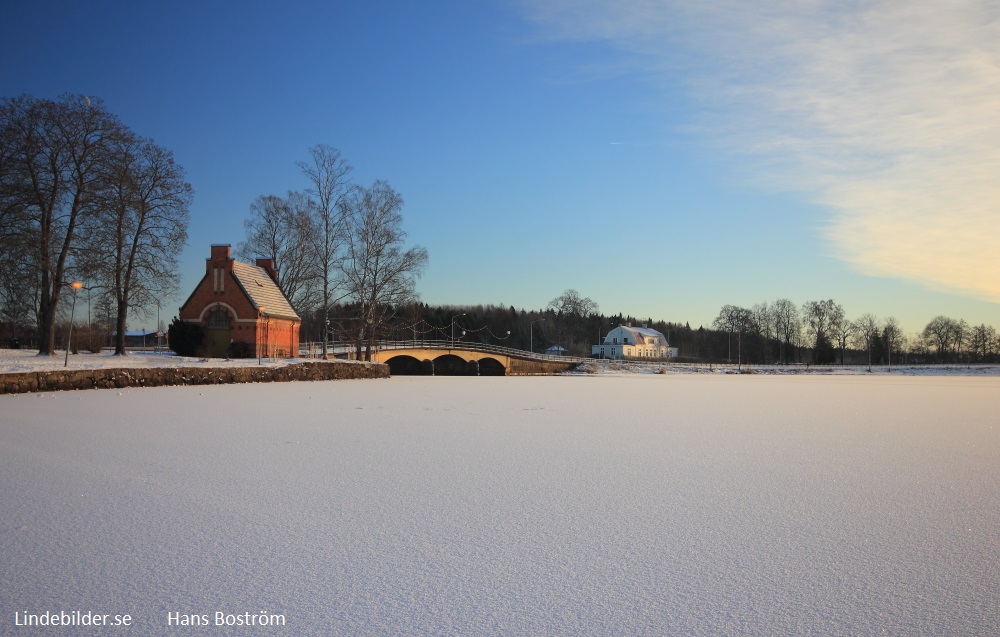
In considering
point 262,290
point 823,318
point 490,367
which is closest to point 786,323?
point 823,318

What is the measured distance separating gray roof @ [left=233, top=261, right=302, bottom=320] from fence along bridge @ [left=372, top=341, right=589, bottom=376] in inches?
661

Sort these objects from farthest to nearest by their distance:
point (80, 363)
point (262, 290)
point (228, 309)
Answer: point (262, 290) < point (228, 309) < point (80, 363)

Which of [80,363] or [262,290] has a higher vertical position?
[262,290]

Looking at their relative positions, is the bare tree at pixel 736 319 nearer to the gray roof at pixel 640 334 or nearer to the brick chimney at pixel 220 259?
the gray roof at pixel 640 334

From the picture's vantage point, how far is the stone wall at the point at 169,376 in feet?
64.4

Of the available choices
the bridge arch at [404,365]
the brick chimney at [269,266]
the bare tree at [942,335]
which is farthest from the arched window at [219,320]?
the bare tree at [942,335]

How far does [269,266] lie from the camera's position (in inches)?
1881

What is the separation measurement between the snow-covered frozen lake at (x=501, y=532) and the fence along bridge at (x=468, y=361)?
50.8 meters

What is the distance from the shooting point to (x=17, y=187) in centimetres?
2667

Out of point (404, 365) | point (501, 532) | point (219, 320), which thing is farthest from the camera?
point (404, 365)

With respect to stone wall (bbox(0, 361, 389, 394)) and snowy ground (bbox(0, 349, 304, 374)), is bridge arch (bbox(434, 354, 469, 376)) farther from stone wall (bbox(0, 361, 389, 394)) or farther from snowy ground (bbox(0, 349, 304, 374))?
snowy ground (bbox(0, 349, 304, 374))

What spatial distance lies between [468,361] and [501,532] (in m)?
65.4

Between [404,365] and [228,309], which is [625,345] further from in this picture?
[228,309]

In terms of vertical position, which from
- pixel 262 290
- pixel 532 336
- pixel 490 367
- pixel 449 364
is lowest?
pixel 490 367
